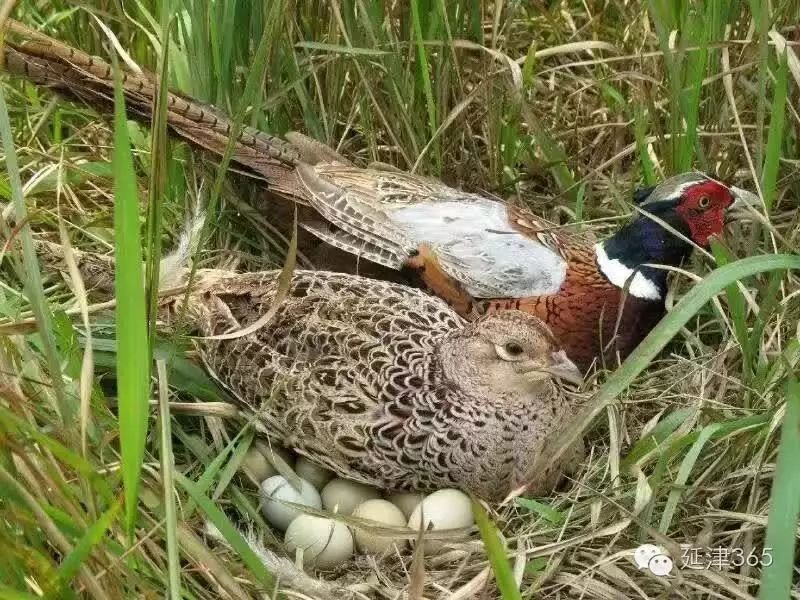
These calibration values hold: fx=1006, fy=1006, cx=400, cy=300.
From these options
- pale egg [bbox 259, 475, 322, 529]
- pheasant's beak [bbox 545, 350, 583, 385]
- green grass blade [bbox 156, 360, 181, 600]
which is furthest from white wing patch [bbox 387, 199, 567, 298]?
green grass blade [bbox 156, 360, 181, 600]

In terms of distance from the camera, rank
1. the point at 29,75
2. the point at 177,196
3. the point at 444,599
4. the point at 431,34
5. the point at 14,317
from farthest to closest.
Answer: the point at 177,196 → the point at 431,34 → the point at 29,75 → the point at 14,317 → the point at 444,599

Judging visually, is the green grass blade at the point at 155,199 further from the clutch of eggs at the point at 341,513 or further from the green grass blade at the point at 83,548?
the clutch of eggs at the point at 341,513

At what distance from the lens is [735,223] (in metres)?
2.47

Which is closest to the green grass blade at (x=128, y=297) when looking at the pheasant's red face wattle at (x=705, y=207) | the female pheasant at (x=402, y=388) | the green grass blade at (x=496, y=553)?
the green grass blade at (x=496, y=553)

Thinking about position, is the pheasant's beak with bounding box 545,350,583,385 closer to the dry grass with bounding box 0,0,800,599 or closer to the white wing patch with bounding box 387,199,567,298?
the dry grass with bounding box 0,0,800,599

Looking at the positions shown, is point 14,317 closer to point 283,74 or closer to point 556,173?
point 283,74

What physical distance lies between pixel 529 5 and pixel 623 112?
0.57m

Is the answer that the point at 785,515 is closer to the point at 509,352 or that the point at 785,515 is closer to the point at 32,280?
the point at 509,352

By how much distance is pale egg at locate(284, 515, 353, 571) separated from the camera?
1.93 m

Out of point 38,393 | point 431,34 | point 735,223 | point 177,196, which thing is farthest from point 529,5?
point 38,393

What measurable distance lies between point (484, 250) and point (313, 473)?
0.69m

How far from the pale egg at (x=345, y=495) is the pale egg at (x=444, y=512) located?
144mm

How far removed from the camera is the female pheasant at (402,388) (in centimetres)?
206

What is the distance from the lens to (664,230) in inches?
94.7
